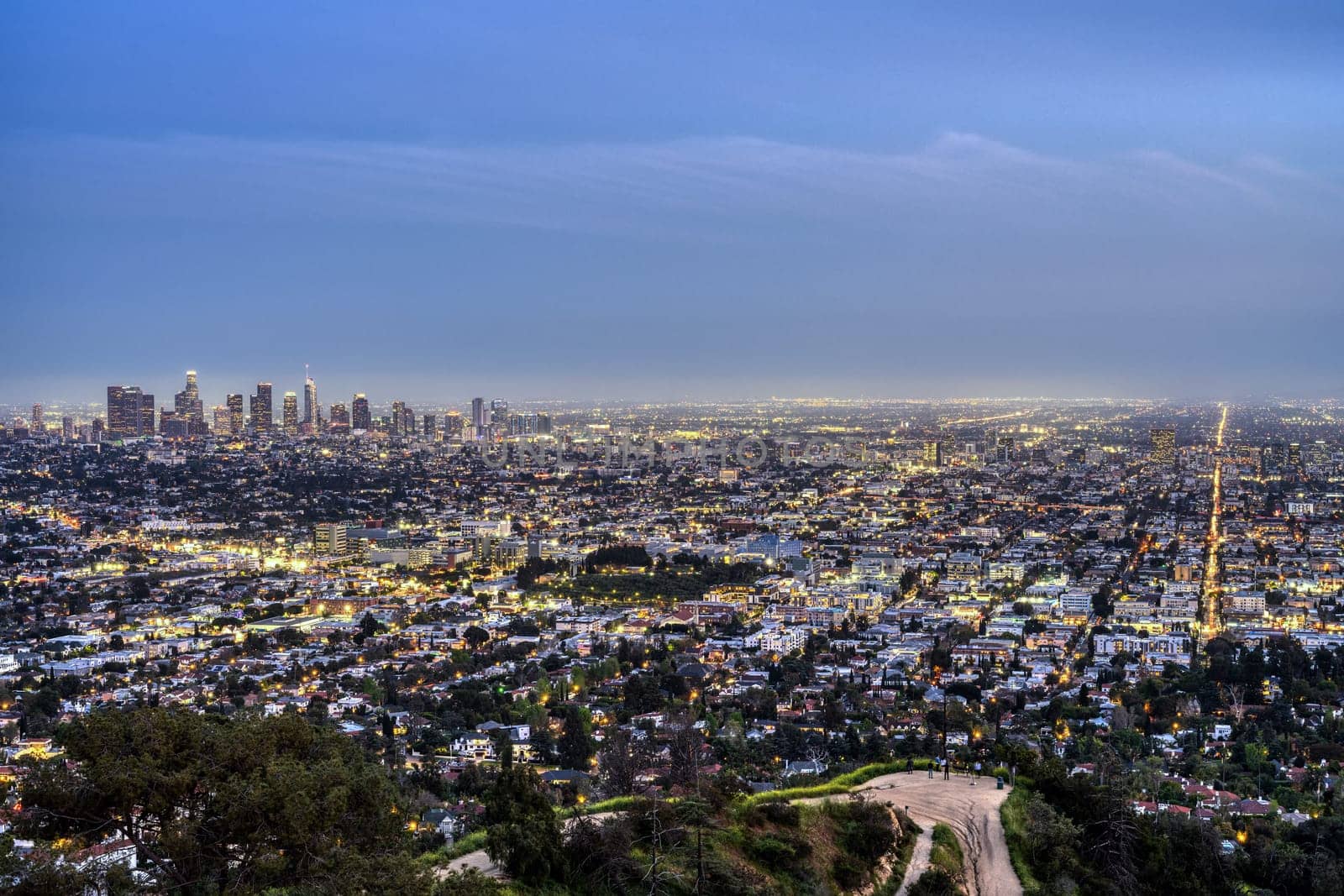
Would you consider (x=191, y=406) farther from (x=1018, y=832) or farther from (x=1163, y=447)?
(x=1018, y=832)

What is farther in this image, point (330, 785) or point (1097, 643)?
point (1097, 643)

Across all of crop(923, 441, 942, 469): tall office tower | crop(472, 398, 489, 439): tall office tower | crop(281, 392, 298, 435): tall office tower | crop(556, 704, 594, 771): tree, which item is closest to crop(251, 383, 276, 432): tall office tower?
crop(281, 392, 298, 435): tall office tower

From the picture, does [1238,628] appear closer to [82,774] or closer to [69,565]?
[82,774]

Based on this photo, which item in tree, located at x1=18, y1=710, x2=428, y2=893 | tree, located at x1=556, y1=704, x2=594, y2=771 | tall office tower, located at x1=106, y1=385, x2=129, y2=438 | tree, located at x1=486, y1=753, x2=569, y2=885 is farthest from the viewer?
tall office tower, located at x1=106, y1=385, x2=129, y2=438

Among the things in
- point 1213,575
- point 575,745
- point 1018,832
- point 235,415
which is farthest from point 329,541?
point 235,415

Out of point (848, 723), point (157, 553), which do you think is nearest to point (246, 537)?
point (157, 553)

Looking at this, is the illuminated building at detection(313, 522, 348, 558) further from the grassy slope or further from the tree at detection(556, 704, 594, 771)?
the grassy slope

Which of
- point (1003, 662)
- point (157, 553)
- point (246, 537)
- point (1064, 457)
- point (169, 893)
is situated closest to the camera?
point (169, 893)
